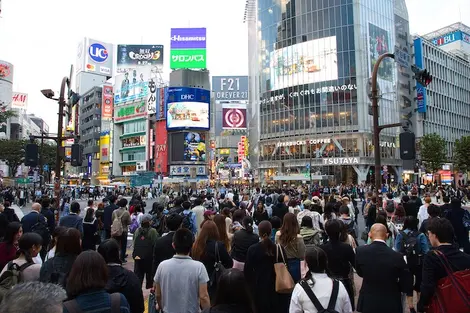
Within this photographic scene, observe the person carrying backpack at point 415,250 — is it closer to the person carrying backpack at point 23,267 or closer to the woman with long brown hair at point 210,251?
the woman with long brown hair at point 210,251

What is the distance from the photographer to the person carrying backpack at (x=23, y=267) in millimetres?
3760

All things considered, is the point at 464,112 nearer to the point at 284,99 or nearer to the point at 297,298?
the point at 284,99

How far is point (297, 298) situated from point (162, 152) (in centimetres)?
7254

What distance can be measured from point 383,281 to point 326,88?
6289 centimetres

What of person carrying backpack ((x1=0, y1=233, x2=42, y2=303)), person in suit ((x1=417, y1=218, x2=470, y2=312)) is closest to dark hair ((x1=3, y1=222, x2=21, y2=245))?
person carrying backpack ((x1=0, y1=233, x2=42, y2=303))

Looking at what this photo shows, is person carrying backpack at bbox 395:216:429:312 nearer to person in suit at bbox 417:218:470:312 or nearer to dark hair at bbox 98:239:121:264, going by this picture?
person in suit at bbox 417:218:470:312

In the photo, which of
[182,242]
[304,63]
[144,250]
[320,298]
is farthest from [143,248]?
[304,63]

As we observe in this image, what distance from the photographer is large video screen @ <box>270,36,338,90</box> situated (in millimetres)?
63938

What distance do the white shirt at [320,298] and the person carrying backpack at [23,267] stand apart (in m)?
2.84

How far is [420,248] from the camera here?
6020 millimetres

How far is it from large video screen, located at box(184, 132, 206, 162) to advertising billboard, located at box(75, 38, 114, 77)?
7749cm

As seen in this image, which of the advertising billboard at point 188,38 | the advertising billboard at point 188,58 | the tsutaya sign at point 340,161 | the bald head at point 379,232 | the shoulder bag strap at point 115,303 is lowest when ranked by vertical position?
the shoulder bag strap at point 115,303

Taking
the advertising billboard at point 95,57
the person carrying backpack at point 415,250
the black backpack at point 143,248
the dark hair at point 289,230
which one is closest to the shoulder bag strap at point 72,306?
the dark hair at point 289,230

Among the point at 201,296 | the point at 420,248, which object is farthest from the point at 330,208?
the point at 201,296
